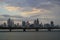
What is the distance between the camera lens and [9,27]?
94562mm

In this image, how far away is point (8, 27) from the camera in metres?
94.7

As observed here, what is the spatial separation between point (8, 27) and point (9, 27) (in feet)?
1.61
